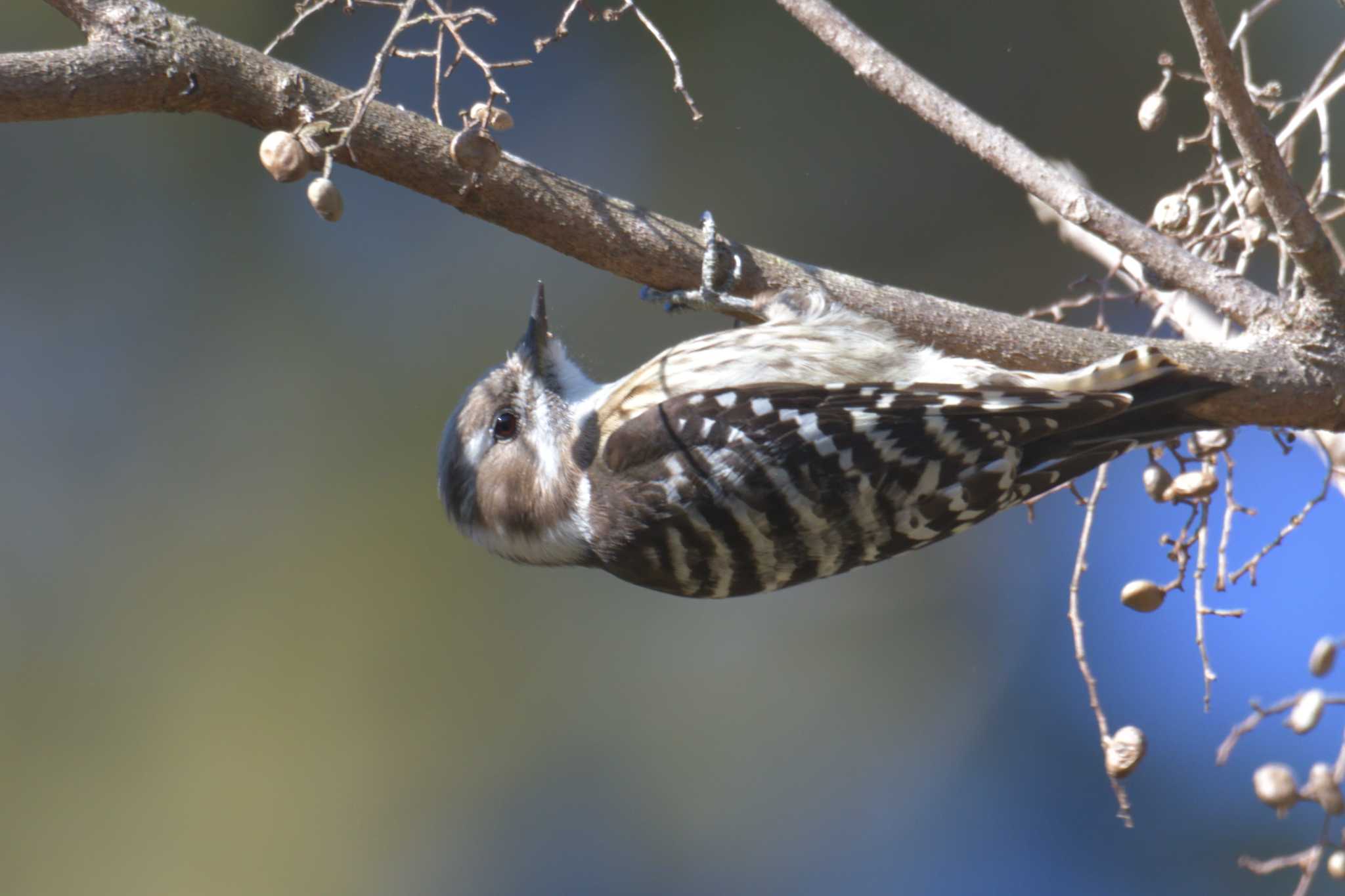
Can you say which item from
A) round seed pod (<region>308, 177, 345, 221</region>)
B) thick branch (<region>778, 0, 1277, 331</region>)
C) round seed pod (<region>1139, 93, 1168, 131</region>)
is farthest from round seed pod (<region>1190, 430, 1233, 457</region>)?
round seed pod (<region>308, 177, 345, 221</region>)

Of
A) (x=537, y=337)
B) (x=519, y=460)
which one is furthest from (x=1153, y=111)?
(x=519, y=460)

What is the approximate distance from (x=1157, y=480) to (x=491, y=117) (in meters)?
1.15

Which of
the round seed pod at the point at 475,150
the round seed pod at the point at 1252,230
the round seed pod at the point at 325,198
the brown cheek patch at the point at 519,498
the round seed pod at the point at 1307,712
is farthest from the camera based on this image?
the brown cheek patch at the point at 519,498

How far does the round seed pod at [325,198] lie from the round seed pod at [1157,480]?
126 centimetres

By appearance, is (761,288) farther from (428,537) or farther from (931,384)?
(428,537)

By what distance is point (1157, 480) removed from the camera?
6.25ft

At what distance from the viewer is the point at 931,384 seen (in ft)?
6.64

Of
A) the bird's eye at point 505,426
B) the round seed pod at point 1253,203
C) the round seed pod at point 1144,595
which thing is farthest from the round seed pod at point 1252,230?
the bird's eye at point 505,426

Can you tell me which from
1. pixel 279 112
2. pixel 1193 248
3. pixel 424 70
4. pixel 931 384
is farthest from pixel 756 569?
pixel 424 70

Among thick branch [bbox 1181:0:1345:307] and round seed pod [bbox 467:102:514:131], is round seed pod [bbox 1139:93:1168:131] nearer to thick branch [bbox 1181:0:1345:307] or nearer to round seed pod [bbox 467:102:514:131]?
thick branch [bbox 1181:0:1345:307]

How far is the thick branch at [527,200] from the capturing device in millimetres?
1597

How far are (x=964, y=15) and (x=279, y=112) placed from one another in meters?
3.75

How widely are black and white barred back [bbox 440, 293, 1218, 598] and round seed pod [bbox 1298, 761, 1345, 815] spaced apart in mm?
733

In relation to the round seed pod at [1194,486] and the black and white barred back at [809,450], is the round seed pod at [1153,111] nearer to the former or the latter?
the black and white barred back at [809,450]
